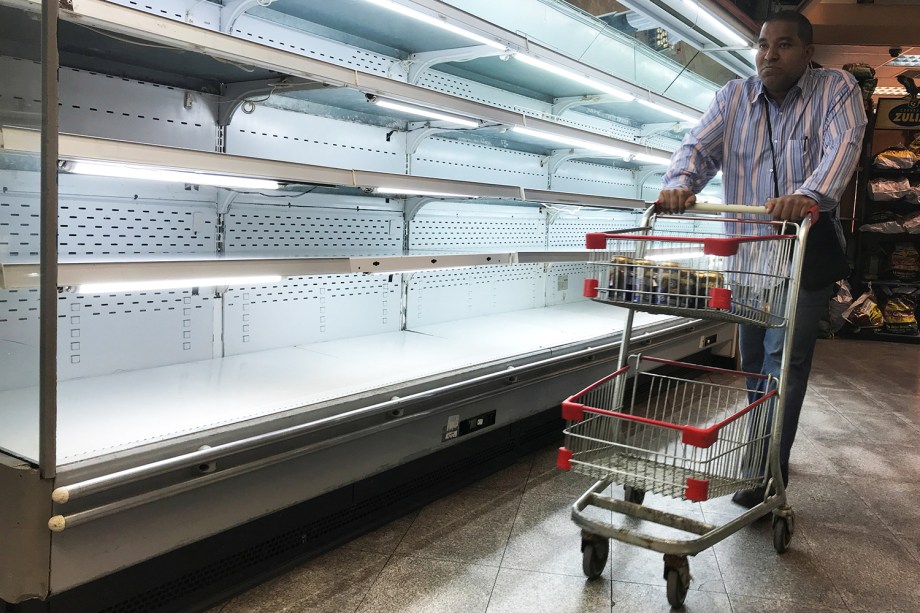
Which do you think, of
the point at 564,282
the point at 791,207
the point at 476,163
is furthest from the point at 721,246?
the point at 564,282

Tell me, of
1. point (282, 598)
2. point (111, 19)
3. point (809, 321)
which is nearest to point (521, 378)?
point (809, 321)

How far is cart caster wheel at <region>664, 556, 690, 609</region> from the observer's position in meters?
2.06

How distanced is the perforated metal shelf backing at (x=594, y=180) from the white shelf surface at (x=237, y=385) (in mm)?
1538

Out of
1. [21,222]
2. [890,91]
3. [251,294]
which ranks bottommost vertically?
[251,294]

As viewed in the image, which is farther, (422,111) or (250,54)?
(422,111)

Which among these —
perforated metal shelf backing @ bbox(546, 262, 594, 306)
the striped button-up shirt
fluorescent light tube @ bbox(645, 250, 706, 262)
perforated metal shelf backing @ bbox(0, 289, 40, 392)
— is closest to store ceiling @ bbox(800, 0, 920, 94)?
perforated metal shelf backing @ bbox(546, 262, 594, 306)

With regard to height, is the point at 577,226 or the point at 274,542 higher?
the point at 577,226

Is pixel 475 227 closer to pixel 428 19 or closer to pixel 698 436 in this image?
pixel 428 19

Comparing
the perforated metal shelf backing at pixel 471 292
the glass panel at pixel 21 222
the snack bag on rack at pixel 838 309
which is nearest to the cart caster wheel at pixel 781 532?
the perforated metal shelf backing at pixel 471 292

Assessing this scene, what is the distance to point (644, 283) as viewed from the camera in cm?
216

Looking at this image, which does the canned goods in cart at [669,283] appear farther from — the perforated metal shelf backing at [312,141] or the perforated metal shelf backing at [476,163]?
the perforated metal shelf backing at [476,163]

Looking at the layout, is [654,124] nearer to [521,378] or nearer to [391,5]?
[521,378]

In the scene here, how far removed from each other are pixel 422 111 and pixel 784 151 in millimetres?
1380

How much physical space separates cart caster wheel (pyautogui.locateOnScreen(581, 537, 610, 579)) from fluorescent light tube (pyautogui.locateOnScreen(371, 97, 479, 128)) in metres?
1.58
